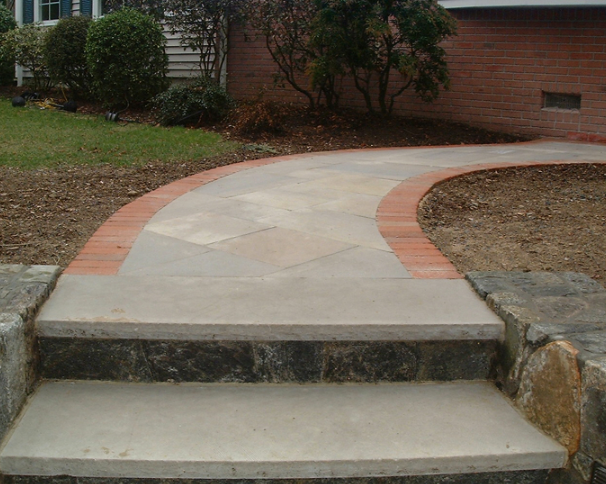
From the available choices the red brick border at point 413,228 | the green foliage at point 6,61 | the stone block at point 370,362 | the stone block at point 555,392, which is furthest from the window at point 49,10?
the stone block at point 555,392

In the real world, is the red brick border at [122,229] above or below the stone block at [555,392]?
above

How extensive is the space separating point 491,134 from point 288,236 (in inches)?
206

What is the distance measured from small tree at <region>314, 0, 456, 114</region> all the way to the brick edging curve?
263 cm

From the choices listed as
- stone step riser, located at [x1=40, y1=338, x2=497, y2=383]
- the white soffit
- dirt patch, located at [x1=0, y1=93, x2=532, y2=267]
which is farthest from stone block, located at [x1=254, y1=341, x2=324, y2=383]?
the white soffit

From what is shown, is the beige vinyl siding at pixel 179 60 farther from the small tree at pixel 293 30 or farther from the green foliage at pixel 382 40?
the green foliage at pixel 382 40

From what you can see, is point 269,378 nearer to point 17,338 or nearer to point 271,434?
point 271,434

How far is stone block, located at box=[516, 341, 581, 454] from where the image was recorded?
2094mm

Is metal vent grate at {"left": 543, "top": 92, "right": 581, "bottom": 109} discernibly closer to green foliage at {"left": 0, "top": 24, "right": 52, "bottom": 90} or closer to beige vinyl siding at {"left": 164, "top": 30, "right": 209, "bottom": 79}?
beige vinyl siding at {"left": 164, "top": 30, "right": 209, "bottom": 79}

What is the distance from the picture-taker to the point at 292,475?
2.06 metres

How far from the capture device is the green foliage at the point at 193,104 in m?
8.36

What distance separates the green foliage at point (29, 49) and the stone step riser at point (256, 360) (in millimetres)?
10748

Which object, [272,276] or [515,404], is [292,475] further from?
[272,276]

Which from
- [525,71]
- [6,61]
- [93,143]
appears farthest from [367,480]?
[6,61]

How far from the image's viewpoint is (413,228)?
148 inches
